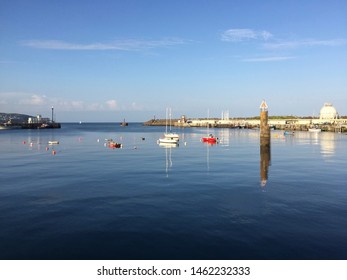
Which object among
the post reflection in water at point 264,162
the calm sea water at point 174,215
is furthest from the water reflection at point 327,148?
the calm sea water at point 174,215

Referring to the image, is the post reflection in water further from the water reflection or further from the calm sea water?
the water reflection

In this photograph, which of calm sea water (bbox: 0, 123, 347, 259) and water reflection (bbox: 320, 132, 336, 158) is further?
water reflection (bbox: 320, 132, 336, 158)

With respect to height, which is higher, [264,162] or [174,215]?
[264,162]

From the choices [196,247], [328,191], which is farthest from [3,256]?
[328,191]

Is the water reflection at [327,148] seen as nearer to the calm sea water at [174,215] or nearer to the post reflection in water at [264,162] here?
the post reflection in water at [264,162]

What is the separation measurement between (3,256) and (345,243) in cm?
1672

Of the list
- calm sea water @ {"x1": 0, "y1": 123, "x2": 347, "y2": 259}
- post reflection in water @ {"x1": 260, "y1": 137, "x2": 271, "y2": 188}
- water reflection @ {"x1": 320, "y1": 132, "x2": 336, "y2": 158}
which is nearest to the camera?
calm sea water @ {"x1": 0, "y1": 123, "x2": 347, "y2": 259}

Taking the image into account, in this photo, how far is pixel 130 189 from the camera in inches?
1143

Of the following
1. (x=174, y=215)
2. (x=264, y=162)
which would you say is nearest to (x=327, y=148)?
(x=264, y=162)

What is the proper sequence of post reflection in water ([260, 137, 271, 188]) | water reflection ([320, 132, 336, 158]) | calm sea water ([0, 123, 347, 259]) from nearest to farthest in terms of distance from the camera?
calm sea water ([0, 123, 347, 259])
post reflection in water ([260, 137, 271, 188])
water reflection ([320, 132, 336, 158])

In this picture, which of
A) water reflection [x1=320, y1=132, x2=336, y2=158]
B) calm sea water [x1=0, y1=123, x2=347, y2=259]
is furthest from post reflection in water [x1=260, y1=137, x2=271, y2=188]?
water reflection [x1=320, y1=132, x2=336, y2=158]

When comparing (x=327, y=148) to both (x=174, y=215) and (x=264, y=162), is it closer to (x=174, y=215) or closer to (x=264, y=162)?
(x=264, y=162)

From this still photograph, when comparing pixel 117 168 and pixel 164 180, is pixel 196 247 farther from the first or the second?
pixel 117 168
